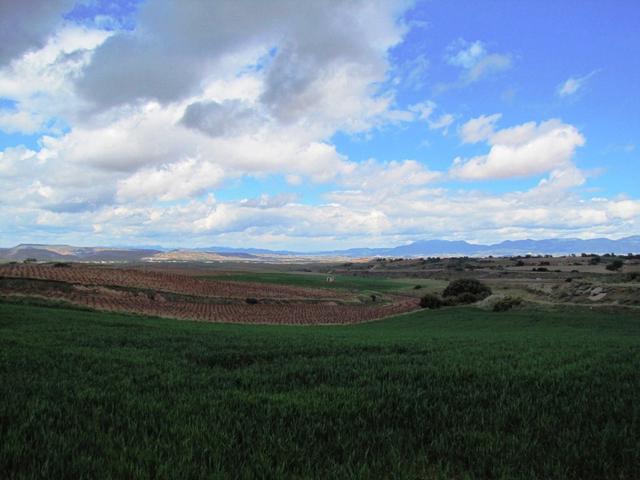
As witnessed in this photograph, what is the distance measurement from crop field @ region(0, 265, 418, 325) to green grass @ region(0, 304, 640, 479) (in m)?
32.7

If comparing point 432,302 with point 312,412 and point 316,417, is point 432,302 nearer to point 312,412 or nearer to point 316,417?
point 312,412

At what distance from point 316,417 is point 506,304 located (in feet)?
118

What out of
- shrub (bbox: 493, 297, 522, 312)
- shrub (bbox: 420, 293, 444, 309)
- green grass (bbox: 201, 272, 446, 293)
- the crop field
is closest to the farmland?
shrub (bbox: 493, 297, 522, 312)

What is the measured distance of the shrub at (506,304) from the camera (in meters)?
38.1

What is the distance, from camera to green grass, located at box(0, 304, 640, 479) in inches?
179

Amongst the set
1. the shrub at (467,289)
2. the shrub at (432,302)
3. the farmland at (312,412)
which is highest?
the farmland at (312,412)

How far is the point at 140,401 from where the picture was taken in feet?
20.9

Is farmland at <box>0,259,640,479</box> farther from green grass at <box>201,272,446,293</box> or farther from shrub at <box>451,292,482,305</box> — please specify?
green grass at <box>201,272,446,293</box>

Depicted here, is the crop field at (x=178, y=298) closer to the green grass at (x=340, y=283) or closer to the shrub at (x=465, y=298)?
the shrub at (x=465, y=298)

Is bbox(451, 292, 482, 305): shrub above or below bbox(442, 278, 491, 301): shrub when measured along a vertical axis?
below

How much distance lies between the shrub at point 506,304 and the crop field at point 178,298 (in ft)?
43.0

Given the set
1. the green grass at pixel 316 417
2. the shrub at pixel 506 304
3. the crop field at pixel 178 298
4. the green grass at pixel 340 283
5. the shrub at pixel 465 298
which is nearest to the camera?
the green grass at pixel 316 417

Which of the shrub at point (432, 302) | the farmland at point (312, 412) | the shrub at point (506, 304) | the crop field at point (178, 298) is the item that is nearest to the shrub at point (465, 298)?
the shrub at point (432, 302)

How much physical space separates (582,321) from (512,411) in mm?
24776
